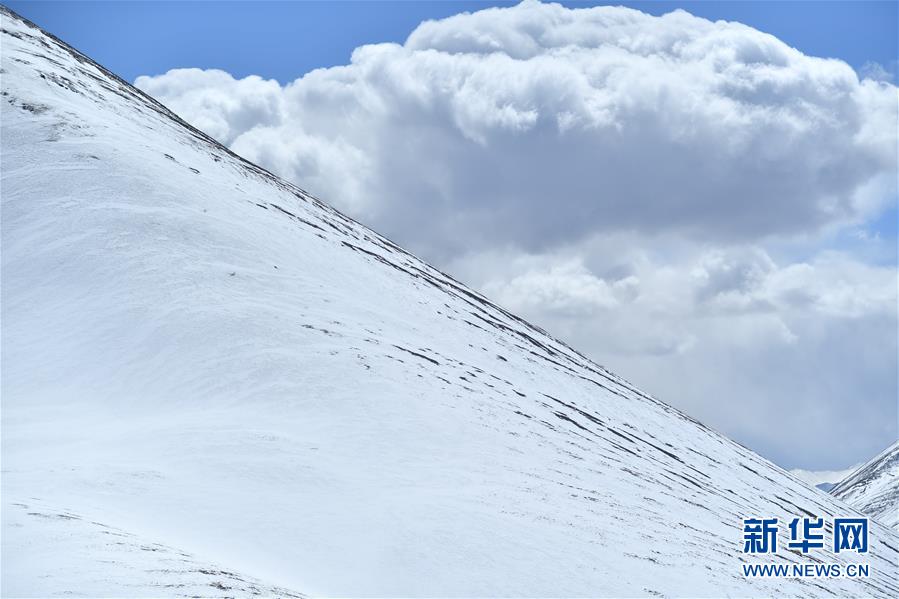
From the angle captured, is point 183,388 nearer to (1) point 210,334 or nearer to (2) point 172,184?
(1) point 210,334

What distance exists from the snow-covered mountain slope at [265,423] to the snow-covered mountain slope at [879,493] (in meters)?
127

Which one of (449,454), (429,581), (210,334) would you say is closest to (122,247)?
(210,334)

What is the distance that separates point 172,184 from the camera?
43.8 m

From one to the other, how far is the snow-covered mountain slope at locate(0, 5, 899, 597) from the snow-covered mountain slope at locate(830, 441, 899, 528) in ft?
417

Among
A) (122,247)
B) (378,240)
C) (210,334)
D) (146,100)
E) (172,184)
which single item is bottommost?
(210,334)

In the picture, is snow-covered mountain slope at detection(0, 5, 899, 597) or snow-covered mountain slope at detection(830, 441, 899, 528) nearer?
snow-covered mountain slope at detection(0, 5, 899, 597)

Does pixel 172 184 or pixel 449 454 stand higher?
pixel 172 184

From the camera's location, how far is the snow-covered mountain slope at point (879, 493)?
533 ft

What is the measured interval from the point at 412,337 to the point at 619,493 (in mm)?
13960

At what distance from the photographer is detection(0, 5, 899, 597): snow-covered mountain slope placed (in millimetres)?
20797

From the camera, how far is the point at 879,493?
177375 mm

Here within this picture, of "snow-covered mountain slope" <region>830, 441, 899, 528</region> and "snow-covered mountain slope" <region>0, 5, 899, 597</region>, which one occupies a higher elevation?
"snow-covered mountain slope" <region>830, 441, 899, 528</region>

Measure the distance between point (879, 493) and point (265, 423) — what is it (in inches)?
7212

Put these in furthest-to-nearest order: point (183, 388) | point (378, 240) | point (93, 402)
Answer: point (378, 240), point (183, 388), point (93, 402)
